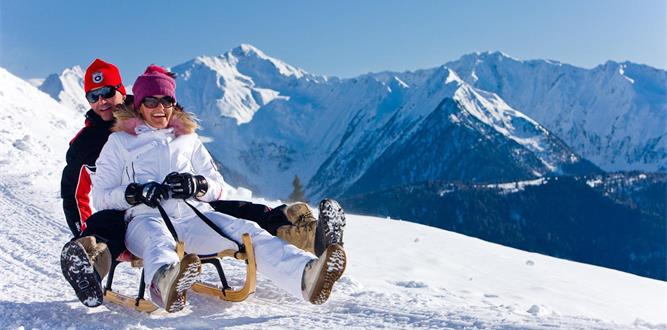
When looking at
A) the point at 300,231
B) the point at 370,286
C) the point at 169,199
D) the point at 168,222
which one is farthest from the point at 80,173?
the point at 370,286

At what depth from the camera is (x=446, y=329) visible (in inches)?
182

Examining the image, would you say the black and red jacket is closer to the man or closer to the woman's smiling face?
the man

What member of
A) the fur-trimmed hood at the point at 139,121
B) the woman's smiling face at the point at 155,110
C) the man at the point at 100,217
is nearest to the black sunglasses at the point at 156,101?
the woman's smiling face at the point at 155,110

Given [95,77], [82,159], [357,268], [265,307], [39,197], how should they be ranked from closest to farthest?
[265,307]
[82,159]
[95,77]
[357,268]
[39,197]

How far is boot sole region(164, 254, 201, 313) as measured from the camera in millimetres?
4266

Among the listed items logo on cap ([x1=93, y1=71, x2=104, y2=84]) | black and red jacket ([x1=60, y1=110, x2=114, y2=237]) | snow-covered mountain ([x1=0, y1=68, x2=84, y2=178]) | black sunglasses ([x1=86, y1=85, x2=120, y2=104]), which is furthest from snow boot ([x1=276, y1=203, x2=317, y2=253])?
snow-covered mountain ([x1=0, y1=68, x2=84, y2=178])

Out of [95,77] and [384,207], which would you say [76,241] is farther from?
[384,207]

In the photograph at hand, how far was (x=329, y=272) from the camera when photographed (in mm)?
4480

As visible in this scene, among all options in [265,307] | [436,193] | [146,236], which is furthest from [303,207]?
[436,193]

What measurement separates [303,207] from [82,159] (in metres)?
2.45

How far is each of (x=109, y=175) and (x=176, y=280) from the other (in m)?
1.48

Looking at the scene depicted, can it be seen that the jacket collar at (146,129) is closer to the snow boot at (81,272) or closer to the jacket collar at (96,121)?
the snow boot at (81,272)

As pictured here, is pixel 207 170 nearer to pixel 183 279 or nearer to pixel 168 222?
pixel 168 222

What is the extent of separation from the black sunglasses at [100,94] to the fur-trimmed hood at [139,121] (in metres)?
1.48
